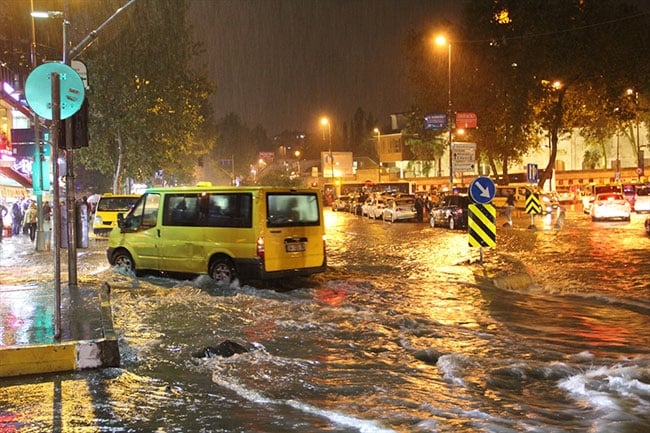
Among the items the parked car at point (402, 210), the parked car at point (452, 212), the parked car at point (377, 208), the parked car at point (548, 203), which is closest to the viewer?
the parked car at point (452, 212)

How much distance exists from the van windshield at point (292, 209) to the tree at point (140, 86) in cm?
2546

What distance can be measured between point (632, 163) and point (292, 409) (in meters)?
76.4

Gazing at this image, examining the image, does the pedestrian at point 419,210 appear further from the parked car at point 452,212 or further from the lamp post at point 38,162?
the lamp post at point 38,162

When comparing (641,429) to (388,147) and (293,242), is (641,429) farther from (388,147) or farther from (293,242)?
(388,147)

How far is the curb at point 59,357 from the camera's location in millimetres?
7043

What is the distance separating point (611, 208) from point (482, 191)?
2278cm

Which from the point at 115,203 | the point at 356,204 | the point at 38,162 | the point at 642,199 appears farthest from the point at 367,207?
the point at 38,162

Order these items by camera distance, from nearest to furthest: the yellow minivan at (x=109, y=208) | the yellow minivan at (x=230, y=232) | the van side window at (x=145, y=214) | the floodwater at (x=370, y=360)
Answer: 1. the floodwater at (x=370, y=360)
2. the yellow minivan at (x=230, y=232)
3. the van side window at (x=145, y=214)
4. the yellow minivan at (x=109, y=208)

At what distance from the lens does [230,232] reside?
13.4 metres

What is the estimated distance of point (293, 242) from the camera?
13430 millimetres

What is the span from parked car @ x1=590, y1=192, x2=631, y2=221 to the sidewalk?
30.7 metres

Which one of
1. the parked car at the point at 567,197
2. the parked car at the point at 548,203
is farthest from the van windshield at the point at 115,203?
the parked car at the point at 567,197

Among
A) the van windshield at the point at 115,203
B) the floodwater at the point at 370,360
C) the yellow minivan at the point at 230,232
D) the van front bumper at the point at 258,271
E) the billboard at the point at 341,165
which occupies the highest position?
the billboard at the point at 341,165

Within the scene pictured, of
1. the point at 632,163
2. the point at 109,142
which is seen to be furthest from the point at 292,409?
the point at 632,163
